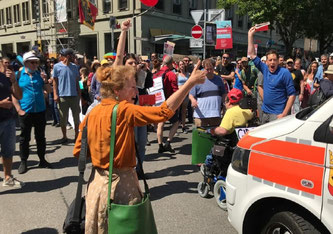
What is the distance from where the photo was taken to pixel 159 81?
7.51 metres

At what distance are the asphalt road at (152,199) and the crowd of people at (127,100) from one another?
364 mm

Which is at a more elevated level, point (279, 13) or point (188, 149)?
point (279, 13)

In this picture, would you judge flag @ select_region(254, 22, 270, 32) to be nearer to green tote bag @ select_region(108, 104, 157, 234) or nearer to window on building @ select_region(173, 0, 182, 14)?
green tote bag @ select_region(108, 104, 157, 234)

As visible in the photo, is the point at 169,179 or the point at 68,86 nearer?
the point at 169,179

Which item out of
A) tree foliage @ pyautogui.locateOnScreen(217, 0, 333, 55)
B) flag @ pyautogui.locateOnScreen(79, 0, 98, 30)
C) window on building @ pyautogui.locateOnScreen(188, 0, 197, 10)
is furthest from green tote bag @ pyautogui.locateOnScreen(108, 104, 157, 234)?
window on building @ pyautogui.locateOnScreen(188, 0, 197, 10)

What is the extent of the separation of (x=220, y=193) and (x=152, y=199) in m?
0.99

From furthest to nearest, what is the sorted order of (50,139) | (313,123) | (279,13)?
(279,13) → (50,139) → (313,123)

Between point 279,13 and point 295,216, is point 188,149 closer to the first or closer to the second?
point 295,216

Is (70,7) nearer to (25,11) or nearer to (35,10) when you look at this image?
(35,10)

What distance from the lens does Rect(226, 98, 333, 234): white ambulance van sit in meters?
2.29

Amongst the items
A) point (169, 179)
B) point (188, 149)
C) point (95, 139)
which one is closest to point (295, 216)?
point (95, 139)

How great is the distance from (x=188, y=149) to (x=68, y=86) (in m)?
3.07

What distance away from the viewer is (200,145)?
481 centimetres

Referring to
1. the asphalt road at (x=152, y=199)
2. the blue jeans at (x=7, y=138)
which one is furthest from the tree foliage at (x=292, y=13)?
the blue jeans at (x=7, y=138)
